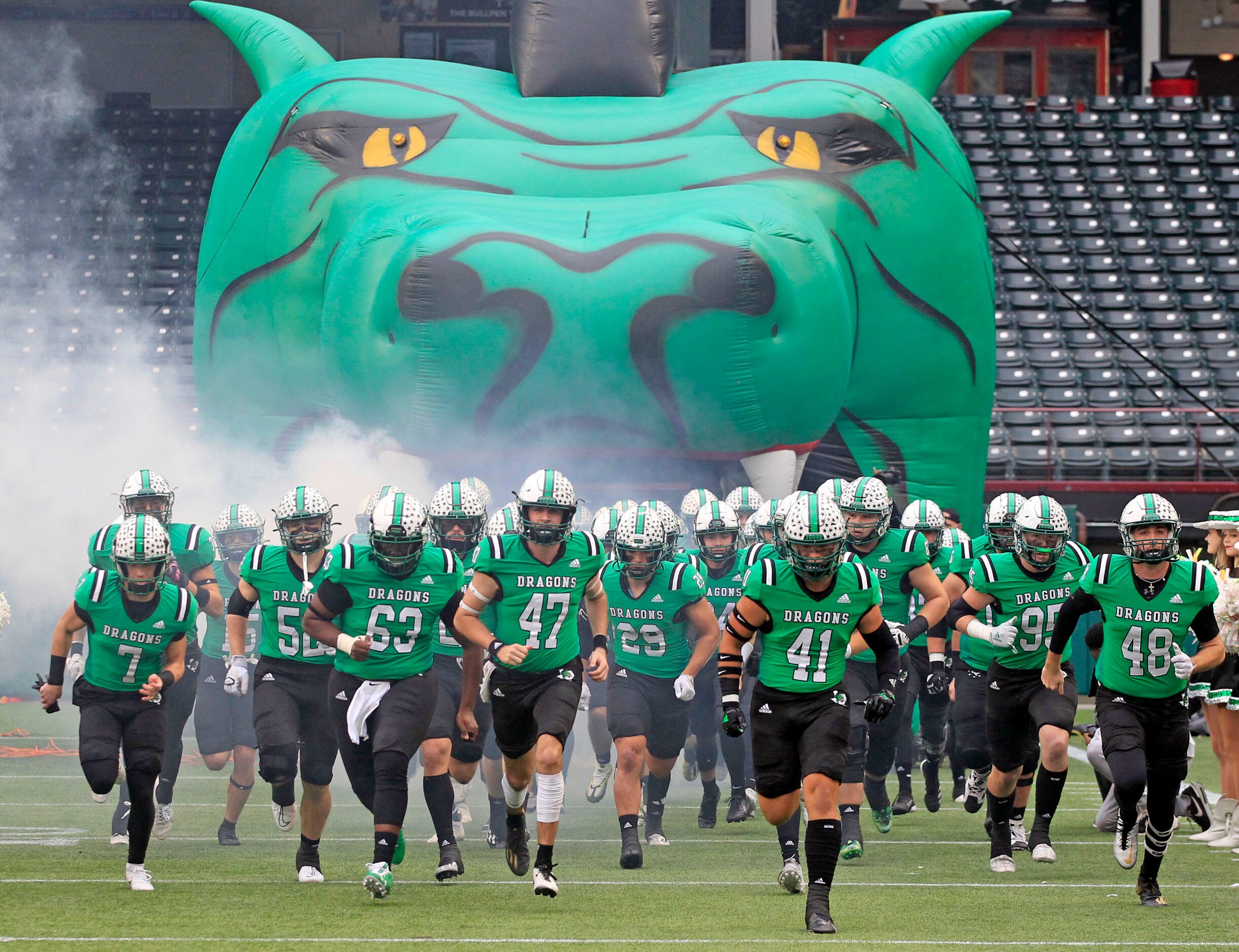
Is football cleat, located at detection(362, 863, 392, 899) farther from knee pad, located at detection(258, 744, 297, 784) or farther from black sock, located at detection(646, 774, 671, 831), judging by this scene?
black sock, located at detection(646, 774, 671, 831)

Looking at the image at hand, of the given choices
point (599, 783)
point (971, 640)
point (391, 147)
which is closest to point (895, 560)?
point (971, 640)

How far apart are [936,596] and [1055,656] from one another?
122 cm

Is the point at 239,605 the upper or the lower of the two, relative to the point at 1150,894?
upper

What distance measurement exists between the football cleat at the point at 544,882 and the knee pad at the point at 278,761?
1.25 meters

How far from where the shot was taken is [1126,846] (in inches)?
276

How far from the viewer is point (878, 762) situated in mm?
8508

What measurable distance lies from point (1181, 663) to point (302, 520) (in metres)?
3.50

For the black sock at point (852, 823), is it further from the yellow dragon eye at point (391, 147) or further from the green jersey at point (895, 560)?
the yellow dragon eye at point (391, 147)

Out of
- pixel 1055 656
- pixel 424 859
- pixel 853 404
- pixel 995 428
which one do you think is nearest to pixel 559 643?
pixel 424 859

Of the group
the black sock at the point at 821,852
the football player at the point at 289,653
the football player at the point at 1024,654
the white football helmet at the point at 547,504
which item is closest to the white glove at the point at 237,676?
the football player at the point at 289,653

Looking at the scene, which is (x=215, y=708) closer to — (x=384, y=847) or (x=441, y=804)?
(x=441, y=804)

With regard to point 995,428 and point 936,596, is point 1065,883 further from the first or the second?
point 995,428

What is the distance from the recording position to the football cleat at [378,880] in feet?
20.6

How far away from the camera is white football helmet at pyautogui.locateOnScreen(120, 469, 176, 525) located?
8102mm
